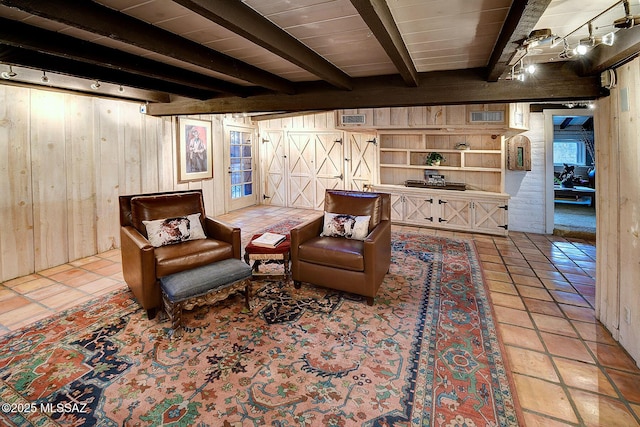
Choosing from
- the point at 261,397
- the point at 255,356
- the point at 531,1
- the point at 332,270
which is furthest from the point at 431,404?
the point at 531,1

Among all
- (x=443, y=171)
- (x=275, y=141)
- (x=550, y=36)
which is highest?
(x=275, y=141)

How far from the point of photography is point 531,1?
4.60ft

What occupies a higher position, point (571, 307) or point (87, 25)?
point (87, 25)

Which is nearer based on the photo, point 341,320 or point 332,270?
point 341,320

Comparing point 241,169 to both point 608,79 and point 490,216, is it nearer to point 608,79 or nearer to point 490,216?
point 490,216

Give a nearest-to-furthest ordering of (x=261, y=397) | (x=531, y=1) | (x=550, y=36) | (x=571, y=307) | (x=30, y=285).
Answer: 1. (x=531, y=1)
2. (x=550, y=36)
3. (x=261, y=397)
4. (x=571, y=307)
5. (x=30, y=285)

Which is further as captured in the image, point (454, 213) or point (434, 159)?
point (434, 159)

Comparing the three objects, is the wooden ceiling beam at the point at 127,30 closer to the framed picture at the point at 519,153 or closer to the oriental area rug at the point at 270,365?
the oriental area rug at the point at 270,365

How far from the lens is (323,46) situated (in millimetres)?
2475

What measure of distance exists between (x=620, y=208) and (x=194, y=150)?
20.4 ft

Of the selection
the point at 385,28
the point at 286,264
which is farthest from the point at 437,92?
the point at 286,264

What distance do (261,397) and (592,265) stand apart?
176 inches

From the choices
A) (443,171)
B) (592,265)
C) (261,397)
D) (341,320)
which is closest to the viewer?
(261,397)

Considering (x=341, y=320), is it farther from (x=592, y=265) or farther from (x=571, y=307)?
(x=592, y=265)
